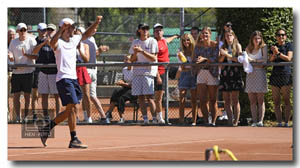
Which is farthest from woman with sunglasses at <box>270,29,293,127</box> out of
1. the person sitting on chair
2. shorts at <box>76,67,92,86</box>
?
shorts at <box>76,67,92,86</box>

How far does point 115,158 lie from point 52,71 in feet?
20.2

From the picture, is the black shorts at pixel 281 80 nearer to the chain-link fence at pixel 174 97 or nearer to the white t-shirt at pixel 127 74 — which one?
the chain-link fence at pixel 174 97

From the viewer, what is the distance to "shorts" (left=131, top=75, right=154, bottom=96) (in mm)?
16406

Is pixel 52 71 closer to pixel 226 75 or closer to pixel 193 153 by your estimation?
pixel 226 75

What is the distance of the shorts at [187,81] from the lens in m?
16.3

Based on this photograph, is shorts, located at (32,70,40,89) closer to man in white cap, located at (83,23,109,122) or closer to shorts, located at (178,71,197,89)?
man in white cap, located at (83,23,109,122)

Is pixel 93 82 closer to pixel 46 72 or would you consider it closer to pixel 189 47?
pixel 46 72

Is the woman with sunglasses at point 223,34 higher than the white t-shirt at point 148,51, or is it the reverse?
the woman with sunglasses at point 223,34

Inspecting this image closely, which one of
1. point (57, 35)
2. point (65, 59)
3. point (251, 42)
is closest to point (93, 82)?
point (251, 42)

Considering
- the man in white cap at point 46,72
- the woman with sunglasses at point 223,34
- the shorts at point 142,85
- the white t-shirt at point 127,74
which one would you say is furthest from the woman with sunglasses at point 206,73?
the man in white cap at point 46,72

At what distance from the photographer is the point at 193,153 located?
1166cm

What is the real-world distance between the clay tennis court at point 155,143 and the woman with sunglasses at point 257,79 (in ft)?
1.35

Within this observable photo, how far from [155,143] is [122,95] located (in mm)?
4322
